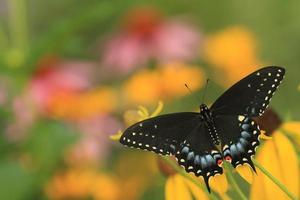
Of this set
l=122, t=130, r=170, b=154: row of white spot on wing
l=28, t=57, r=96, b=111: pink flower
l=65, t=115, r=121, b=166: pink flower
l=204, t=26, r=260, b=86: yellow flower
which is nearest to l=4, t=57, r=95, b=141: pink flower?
l=28, t=57, r=96, b=111: pink flower

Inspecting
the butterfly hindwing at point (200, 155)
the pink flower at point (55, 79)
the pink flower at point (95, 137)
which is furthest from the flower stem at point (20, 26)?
the butterfly hindwing at point (200, 155)

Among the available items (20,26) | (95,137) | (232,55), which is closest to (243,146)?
(20,26)

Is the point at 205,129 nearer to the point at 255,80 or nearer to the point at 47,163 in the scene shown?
the point at 255,80

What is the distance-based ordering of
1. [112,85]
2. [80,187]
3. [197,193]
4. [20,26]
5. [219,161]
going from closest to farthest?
[219,161]
[197,193]
[80,187]
[20,26]
[112,85]

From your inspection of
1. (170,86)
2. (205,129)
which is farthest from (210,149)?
(170,86)

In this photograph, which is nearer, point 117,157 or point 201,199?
point 201,199

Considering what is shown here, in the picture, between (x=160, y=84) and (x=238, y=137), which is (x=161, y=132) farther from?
(x=160, y=84)

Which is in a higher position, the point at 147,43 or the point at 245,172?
the point at 245,172
